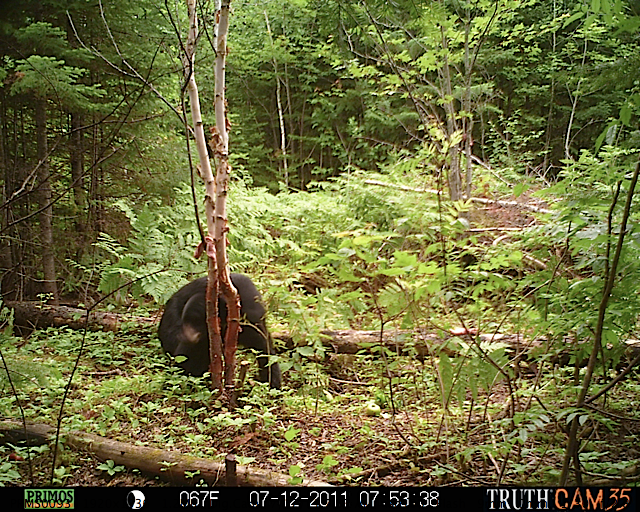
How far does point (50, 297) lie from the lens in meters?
6.33

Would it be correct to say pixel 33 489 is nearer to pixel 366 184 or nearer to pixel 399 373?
pixel 399 373

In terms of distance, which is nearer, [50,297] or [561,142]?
[50,297]

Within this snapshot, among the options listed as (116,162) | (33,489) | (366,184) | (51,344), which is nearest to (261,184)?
(366,184)

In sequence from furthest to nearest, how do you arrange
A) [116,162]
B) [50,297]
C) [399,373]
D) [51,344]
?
[116,162], [50,297], [51,344], [399,373]

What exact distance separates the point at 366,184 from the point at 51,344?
194 inches

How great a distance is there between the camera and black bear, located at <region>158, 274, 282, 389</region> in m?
4.33

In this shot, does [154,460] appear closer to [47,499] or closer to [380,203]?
[47,499]

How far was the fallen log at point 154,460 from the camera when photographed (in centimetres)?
270

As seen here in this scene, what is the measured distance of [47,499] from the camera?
244cm

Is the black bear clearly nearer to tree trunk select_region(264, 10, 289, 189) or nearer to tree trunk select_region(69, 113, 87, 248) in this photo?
tree trunk select_region(69, 113, 87, 248)

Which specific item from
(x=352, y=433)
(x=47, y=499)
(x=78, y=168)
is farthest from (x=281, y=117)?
(x=47, y=499)

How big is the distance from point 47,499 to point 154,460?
62 cm

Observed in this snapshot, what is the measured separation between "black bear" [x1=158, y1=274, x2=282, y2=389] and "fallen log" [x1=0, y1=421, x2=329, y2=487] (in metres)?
1.31

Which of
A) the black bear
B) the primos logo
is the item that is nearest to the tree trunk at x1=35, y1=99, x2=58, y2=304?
the black bear
